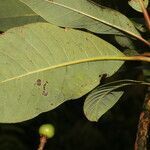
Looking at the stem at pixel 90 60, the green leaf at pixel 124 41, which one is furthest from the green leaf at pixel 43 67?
the green leaf at pixel 124 41

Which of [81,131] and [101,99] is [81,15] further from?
[81,131]

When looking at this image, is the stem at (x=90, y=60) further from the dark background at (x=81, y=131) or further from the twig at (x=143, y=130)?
the dark background at (x=81, y=131)

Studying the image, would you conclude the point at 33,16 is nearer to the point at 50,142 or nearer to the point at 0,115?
the point at 0,115

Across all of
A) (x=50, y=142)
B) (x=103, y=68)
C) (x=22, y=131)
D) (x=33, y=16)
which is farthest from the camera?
(x=50, y=142)

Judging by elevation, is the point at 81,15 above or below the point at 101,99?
above

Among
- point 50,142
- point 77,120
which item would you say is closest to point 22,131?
point 50,142

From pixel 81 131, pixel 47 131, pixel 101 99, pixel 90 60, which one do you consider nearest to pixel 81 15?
pixel 90 60

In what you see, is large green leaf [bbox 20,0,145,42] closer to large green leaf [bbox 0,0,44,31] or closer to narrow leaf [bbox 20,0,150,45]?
narrow leaf [bbox 20,0,150,45]
